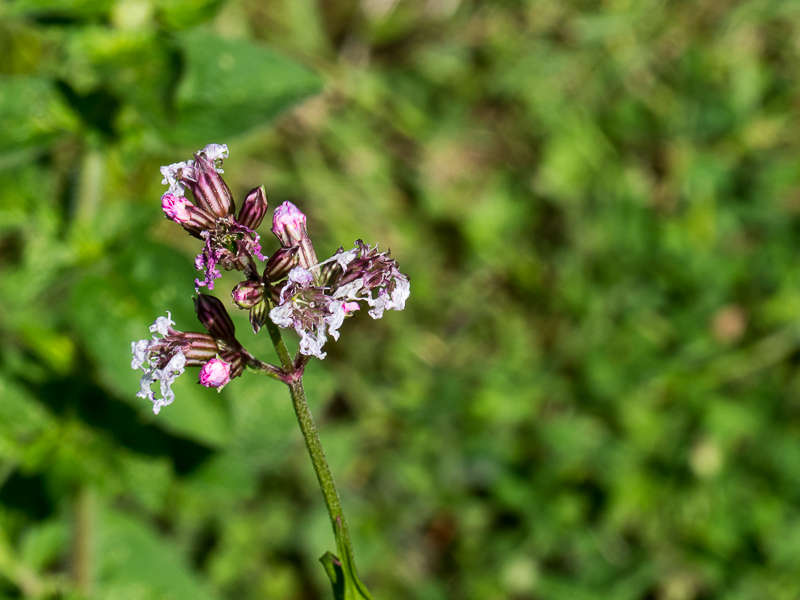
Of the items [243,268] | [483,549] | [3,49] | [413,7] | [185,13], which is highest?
[413,7]

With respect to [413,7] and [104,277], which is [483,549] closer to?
[104,277]

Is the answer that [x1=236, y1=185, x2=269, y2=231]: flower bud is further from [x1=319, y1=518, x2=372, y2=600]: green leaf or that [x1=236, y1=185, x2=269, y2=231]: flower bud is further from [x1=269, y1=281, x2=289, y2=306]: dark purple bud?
[x1=319, y1=518, x2=372, y2=600]: green leaf

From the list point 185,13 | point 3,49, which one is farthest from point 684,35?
point 3,49

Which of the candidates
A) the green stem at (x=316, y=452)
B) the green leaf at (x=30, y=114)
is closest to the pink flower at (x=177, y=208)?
the green stem at (x=316, y=452)

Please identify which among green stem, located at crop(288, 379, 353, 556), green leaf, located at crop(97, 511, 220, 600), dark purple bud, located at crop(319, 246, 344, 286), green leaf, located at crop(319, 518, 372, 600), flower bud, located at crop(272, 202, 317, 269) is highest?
green leaf, located at crop(97, 511, 220, 600)

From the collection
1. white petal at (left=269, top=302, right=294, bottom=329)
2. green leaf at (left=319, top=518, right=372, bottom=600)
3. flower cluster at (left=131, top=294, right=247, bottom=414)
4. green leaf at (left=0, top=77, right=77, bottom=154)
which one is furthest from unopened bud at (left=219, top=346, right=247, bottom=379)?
green leaf at (left=0, top=77, right=77, bottom=154)
